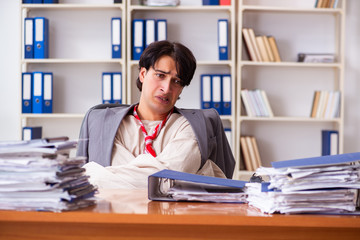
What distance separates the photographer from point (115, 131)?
213 cm

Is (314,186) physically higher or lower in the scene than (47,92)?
lower

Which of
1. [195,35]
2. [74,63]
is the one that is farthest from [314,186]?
[74,63]

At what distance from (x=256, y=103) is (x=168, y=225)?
3.23 meters

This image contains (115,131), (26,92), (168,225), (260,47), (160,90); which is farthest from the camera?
(260,47)

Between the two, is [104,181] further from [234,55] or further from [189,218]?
[234,55]

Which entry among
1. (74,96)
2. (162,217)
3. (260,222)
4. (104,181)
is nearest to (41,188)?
(162,217)

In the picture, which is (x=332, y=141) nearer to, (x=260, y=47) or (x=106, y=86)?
(x=260, y=47)

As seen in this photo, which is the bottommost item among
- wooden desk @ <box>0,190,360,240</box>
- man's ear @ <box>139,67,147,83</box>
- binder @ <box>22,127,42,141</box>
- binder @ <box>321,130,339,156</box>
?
binder @ <box>321,130,339,156</box>

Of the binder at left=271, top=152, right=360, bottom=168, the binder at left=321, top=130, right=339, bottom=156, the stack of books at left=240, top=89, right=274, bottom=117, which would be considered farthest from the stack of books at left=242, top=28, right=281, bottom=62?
the binder at left=271, top=152, right=360, bottom=168

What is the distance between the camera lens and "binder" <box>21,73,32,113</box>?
13.2 feet

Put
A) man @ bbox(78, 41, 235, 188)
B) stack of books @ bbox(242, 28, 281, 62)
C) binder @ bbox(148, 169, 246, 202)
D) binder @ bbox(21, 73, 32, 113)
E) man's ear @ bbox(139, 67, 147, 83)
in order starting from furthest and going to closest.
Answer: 1. stack of books @ bbox(242, 28, 281, 62)
2. binder @ bbox(21, 73, 32, 113)
3. man's ear @ bbox(139, 67, 147, 83)
4. man @ bbox(78, 41, 235, 188)
5. binder @ bbox(148, 169, 246, 202)

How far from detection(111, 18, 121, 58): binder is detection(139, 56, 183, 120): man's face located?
181 centimetres

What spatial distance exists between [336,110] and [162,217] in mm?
3469

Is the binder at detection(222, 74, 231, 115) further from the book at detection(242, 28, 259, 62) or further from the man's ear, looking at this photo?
the man's ear
